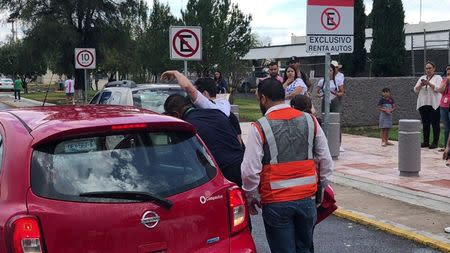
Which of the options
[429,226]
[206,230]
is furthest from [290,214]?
[429,226]

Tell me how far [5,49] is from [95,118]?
253ft

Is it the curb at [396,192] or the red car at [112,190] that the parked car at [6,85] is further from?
the red car at [112,190]

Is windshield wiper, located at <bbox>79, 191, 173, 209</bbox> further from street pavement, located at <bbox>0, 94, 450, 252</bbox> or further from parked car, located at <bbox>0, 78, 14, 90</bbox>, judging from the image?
parked car, located at <bbox>0, 78, 14, 90</bbox>

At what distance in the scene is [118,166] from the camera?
3361 mm

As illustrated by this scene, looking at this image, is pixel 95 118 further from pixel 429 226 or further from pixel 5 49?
pixel 5 49

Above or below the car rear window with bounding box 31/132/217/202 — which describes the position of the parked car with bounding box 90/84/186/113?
above

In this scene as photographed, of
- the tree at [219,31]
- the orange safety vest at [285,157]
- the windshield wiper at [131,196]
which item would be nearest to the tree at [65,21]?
the tree at [219,31]

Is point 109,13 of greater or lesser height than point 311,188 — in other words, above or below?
above

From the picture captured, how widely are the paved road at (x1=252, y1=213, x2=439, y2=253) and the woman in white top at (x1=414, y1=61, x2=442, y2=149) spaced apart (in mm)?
6503

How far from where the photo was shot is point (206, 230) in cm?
351

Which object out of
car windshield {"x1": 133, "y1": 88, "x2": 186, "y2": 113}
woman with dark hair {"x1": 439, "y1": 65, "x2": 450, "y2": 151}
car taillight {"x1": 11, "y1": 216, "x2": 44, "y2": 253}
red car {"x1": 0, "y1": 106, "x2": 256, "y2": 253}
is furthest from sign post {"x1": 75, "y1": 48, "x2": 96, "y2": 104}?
car taillight {"x1": 11, "y1": 216, "x2": 44, "y2": 253}

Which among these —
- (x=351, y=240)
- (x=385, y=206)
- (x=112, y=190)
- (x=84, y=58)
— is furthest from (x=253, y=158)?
(x=84, y=58)

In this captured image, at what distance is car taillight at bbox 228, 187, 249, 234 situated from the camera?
12.2ft

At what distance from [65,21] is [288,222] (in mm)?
30271
